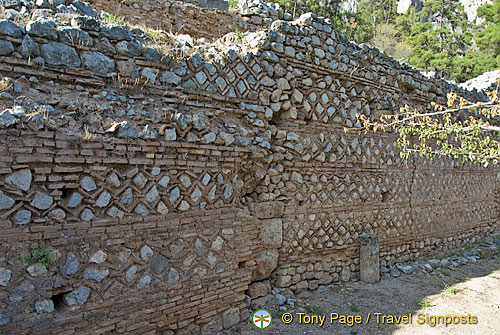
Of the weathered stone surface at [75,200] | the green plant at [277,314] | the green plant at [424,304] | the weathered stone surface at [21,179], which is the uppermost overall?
the weathered stone surface at [21,179]

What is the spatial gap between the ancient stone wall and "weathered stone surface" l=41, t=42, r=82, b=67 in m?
0.01

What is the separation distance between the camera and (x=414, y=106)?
706 centimetres

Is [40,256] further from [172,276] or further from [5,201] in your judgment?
[172,276]

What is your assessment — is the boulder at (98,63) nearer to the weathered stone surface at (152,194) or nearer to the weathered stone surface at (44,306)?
Result: the weathered stone surface at (152,194)

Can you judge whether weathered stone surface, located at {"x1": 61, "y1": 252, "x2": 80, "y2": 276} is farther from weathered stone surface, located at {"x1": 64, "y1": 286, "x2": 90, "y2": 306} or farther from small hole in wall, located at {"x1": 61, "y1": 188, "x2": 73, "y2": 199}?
small hole in wall, located at {"x1": 61, "y1": 188, "x2": 73, "y2": 199}

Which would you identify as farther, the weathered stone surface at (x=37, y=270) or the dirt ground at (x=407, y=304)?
the dirt ground at (x=407, y=304)

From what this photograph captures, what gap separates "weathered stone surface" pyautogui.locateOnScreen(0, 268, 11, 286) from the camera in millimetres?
2797

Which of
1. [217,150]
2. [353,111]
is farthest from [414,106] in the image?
[217,150]

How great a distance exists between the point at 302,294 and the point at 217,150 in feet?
7.88

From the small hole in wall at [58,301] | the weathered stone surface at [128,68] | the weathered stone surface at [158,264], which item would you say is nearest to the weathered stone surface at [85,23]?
the weathered stone surface at [128,68]

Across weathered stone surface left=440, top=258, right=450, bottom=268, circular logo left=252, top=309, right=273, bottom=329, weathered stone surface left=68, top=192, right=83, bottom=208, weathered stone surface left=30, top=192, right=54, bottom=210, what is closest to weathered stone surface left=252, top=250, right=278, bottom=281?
circular logo left=252, top=309, right=273, bottom=329

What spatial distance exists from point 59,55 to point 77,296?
2.20m

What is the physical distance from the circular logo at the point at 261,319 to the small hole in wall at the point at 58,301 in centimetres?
217

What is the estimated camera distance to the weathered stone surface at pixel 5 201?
2.82m
